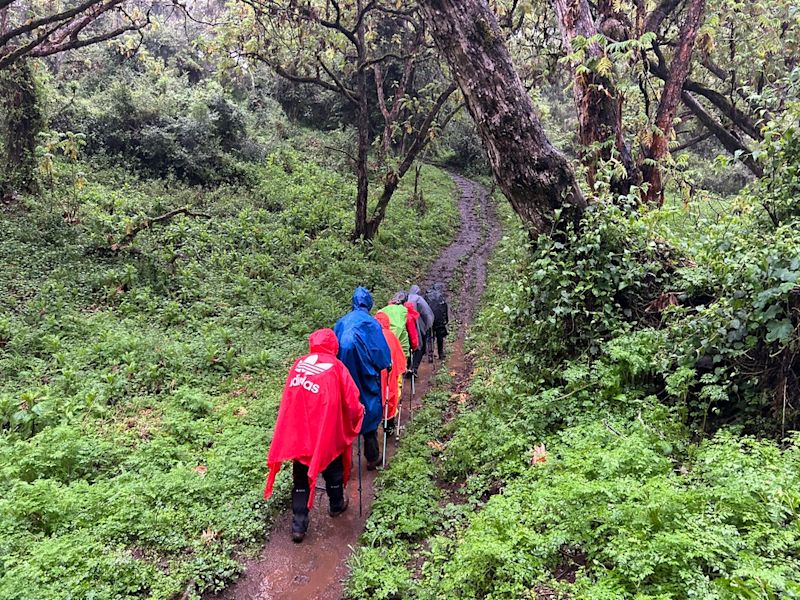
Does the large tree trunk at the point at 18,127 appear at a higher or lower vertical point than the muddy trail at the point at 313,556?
higher

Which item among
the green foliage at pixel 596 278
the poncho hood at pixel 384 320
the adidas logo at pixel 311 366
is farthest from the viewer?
the poncho hood at pixel 384 320

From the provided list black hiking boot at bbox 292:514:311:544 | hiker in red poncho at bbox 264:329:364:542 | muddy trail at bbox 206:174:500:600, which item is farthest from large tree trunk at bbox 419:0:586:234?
black hiking boot at bbox 292:514:311:544

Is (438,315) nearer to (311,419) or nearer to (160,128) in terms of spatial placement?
(311,419)

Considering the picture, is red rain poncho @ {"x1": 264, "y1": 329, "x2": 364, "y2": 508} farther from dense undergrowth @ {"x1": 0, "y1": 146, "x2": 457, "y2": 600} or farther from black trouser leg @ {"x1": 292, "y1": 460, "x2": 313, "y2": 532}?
dense undergrowth @ {"x1": 0, "y1": 146, "x2": 457, "y2": 600}

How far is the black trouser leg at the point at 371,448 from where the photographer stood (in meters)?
5.93

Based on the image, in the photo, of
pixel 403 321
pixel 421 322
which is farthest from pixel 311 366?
pixel 421 322

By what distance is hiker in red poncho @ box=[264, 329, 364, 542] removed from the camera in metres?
4.64

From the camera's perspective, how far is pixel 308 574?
14.3ft

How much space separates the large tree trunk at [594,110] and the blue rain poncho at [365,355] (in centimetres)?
400

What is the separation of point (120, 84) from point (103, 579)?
18.0m

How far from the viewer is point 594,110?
7.58 metres

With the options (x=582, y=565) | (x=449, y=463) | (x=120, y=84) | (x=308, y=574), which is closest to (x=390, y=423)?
(x=449, y=463)

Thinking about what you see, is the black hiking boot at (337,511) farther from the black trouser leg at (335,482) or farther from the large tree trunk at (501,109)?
the large tree trunk at (501,109)

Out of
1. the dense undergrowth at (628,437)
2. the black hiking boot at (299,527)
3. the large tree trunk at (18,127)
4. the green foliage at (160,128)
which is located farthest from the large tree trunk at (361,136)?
the black hiking boot at (299,527)
